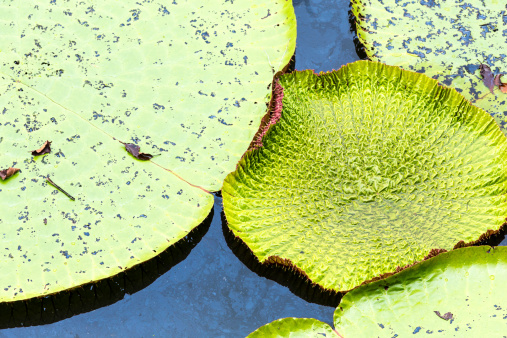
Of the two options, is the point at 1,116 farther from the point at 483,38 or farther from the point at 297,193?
the point at 483,38

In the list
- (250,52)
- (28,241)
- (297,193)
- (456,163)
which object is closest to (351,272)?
(297,193)

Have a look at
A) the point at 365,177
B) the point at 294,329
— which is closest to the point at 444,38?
the point at 365,177

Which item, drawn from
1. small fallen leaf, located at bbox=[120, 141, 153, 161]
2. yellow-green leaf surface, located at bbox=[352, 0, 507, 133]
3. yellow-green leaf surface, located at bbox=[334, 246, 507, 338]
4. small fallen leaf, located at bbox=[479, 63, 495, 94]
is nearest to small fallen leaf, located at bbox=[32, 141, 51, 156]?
small fallen leaf, located at bbox=[120, 141, 153, 161]

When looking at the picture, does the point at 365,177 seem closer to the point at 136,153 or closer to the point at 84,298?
the point at 136,153

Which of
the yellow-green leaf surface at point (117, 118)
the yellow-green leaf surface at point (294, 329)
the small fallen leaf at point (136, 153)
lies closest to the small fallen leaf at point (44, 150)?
the yellow-green leaf surface at point (117, 118)

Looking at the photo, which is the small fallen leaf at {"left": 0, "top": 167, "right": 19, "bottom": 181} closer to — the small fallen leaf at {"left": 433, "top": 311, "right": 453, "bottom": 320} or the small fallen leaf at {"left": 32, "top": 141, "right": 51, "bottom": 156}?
the small fallen leaf at {"left": 32, "top": 141, "right": 51, "bottom": 156}
